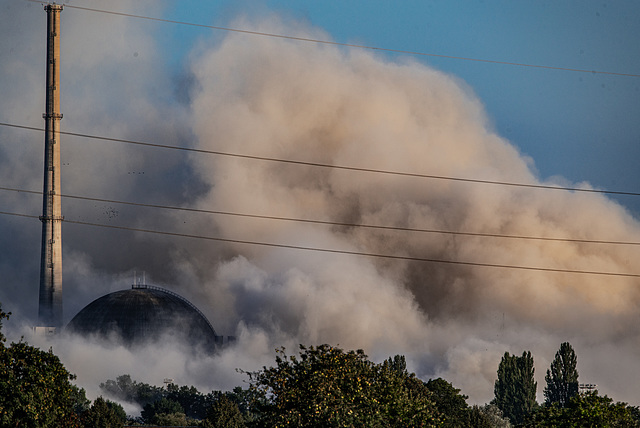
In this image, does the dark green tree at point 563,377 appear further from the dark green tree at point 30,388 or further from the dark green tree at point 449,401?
the dark green tree at point 30,388

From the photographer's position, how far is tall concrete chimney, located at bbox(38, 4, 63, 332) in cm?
17875

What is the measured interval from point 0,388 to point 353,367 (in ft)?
71.1

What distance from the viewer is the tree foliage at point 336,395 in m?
52.0

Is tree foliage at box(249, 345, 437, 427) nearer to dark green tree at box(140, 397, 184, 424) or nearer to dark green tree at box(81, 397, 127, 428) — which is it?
dark green tree at box(81, 397, 127, 428)

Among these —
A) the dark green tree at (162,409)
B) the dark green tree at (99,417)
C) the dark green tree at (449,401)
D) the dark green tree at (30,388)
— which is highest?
the dark green tree at (162,409)

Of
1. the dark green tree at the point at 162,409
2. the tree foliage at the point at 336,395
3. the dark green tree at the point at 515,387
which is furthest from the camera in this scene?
the dark green tree at the point at 162,409

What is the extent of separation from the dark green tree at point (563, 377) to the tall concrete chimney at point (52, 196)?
9682cm

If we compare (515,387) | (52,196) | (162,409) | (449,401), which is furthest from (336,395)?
(52,196)

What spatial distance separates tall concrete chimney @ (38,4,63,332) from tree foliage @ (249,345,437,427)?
5264 inches

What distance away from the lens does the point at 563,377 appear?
163500 millimetres

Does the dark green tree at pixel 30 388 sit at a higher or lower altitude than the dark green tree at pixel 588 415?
lower

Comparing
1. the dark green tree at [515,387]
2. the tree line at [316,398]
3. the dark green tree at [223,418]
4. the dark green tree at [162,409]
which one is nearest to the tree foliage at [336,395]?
the tree line at [316,398]

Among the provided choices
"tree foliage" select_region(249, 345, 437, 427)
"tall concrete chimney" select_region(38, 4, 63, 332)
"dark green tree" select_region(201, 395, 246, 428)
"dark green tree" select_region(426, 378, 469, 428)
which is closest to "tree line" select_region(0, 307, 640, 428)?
"tree foliage" select_region(249, 345, 437, 427)

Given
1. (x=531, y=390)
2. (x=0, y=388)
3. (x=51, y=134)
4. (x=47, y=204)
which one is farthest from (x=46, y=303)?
(x=0, y=388)
